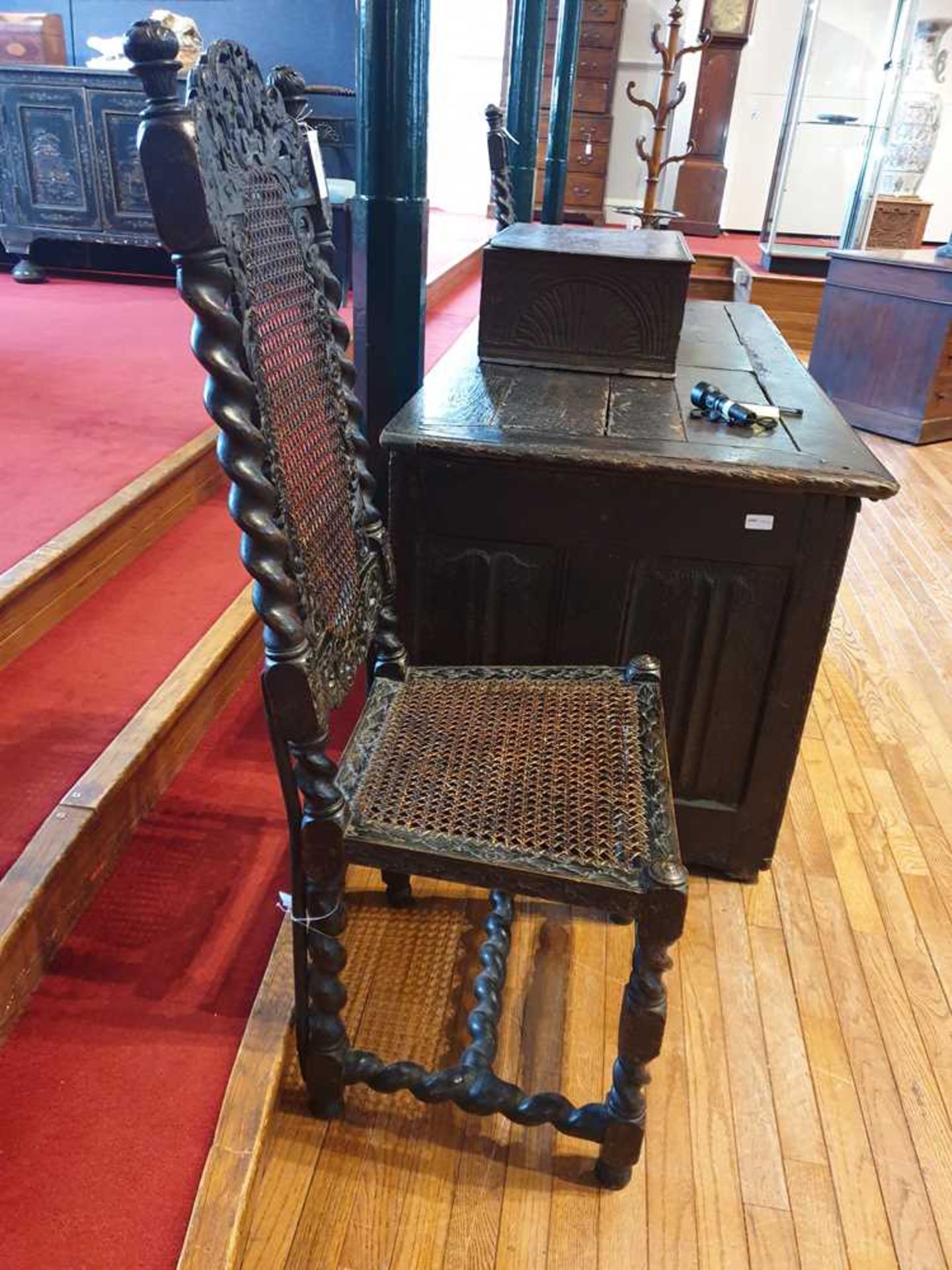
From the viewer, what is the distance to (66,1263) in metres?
0.98

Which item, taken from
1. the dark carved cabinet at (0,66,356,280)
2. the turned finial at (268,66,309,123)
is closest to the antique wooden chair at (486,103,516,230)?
the turned finial at (268,66,309,123)

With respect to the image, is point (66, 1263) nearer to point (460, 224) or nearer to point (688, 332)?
point (688, 332)

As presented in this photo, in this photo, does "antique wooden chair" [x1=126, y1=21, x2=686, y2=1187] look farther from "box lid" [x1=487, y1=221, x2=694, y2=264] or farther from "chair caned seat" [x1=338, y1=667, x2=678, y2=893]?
"box lid" [x1=487, y1=221, x2=694, y2=264]

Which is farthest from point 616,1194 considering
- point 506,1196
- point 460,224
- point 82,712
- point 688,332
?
point 460,224

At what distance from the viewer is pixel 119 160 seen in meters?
4.21

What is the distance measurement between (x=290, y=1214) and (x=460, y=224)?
22.4 feet

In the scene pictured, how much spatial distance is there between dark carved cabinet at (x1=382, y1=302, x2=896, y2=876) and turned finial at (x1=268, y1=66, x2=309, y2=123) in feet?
1.42

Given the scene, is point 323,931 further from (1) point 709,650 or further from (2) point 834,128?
(2) point 834,128

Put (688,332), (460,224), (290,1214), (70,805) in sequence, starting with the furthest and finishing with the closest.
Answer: (460,224), (688,332), (70,805), (290,1214)

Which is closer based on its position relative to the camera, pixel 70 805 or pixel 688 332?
pixel 70 805

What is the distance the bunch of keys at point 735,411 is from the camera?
1.53 m

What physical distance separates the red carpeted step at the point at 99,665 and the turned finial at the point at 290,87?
968 mm

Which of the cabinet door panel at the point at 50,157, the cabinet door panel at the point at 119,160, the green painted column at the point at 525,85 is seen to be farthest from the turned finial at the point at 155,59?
the cabinet door panel at the point at 50,157

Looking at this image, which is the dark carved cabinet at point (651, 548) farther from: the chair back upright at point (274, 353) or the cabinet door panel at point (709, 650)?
the chair back upright at point (274, 353)
